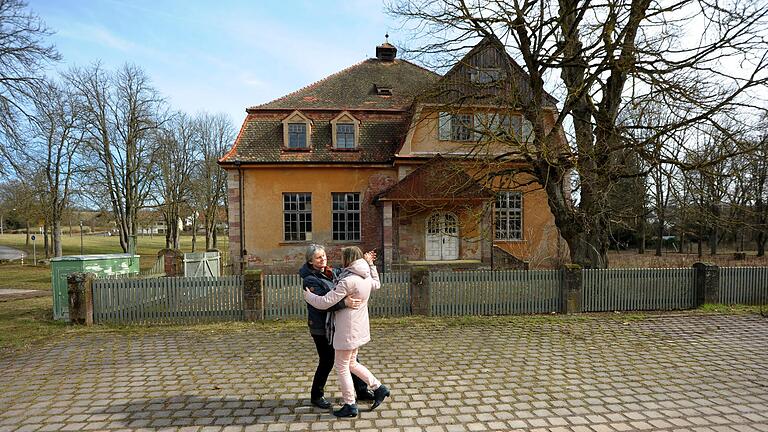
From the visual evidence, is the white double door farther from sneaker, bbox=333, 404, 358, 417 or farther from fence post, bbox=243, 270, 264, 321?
sneaker, bbox=333, 404, 358, 417

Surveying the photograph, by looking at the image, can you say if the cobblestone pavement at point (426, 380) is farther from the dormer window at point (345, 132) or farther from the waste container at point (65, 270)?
the dormer window at point (345, 132)

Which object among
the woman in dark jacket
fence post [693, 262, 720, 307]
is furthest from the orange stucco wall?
the woman in dark jacket

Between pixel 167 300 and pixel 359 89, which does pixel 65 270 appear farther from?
pixel 359 89

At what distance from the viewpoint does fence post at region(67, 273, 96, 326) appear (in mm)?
8531

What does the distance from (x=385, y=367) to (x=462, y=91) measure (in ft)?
30.8

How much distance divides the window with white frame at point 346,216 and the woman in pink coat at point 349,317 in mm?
14610

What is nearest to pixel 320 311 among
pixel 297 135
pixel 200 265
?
pixel 200 265

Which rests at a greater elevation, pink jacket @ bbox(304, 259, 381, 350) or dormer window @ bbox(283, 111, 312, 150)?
dormer window @ bbox(283, 111, 312, 150)

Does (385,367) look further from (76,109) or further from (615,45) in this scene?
(76,109)

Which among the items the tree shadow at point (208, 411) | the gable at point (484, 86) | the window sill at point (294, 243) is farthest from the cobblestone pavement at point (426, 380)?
the window sill at point (294, 243)

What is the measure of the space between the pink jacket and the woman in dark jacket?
93 mm

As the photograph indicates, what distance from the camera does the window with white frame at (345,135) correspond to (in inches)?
735

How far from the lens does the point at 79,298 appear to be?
8.54 m

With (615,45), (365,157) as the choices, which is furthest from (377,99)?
(615,45)
